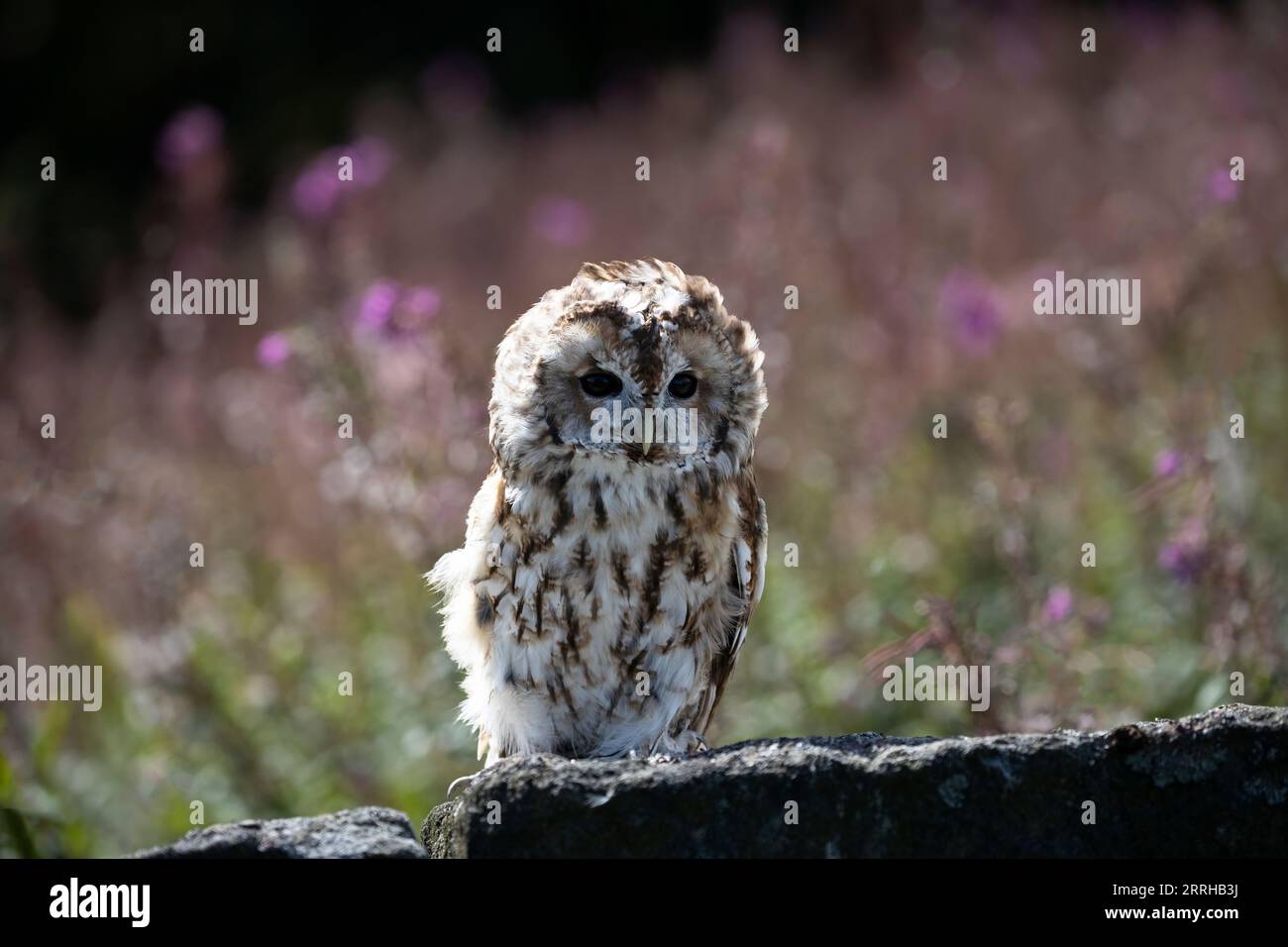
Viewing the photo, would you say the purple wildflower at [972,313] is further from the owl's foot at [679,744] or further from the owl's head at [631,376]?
the owl's foot at [679,744]

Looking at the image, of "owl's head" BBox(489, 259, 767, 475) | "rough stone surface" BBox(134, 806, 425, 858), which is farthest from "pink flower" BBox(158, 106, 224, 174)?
"rough stone surface" BBox(134, 806, 425, 858)

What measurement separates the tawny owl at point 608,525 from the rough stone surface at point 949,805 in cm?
69

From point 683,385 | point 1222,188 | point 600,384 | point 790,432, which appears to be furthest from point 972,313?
point 600,384

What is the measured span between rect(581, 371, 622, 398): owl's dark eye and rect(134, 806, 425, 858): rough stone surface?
940 mm

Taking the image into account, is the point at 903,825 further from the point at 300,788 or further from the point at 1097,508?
the point at 1097,508

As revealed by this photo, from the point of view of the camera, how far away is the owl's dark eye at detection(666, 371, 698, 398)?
2725mm

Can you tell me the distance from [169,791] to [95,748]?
2.45ft

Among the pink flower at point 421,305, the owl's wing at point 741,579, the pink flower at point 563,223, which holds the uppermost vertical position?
the pink flower at point 563,223

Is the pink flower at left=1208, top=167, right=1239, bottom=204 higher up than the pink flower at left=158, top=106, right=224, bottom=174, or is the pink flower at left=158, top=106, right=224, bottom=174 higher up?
the pink flower at left=158, top=106, right=224, bottom=174

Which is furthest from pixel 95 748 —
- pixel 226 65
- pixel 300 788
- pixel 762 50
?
pixel 226 65

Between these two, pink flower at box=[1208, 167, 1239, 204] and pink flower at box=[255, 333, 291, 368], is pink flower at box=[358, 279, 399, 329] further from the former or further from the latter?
pink flower at box=[1208, 167, 1239, 204]

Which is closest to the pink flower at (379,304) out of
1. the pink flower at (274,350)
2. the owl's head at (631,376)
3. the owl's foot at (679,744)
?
the pink flower at (274,350)

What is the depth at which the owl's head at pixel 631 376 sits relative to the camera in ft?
8.69

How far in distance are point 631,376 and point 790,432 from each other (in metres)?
2.81
